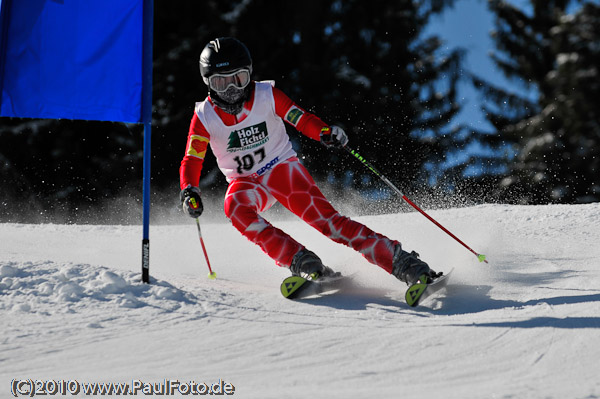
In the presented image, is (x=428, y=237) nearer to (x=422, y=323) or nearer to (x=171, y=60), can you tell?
(x=422, y=323)

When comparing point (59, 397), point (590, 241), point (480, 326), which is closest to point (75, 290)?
point (59, 397)

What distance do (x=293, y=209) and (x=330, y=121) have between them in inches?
407

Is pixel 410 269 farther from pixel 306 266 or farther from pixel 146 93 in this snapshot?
pixel 146 93

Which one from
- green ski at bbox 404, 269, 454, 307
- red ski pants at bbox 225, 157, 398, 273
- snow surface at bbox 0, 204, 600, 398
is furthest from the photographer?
red ski pants at bbox 225, 157, 398, 273

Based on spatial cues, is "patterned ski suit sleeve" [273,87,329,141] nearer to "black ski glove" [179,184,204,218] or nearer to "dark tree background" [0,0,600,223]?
"black ski glove" [179,184,204,218]

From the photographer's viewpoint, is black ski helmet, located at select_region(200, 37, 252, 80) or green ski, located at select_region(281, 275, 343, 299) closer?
green ski, located at select_region(281, 275, 343, 299)

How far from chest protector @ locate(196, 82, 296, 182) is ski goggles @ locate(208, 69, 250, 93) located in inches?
5.2

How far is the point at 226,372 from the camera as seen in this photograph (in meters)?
2.45

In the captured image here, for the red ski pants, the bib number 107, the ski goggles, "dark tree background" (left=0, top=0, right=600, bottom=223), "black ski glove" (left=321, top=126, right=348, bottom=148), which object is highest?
"dark tree background" (left=0, top=0, right=600, bottom=223)

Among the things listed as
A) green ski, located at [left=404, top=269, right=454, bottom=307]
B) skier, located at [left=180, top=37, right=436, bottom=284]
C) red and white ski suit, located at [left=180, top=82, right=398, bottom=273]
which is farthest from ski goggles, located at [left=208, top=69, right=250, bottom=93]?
green ski, located at [left=404, top=269, right=454, bottom=307]

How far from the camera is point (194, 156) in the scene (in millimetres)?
3926

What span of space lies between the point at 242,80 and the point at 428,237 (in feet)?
6.93

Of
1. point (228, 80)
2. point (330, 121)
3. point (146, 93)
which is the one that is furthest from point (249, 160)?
point (330, 121)

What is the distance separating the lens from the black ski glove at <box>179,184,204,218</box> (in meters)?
3.65
